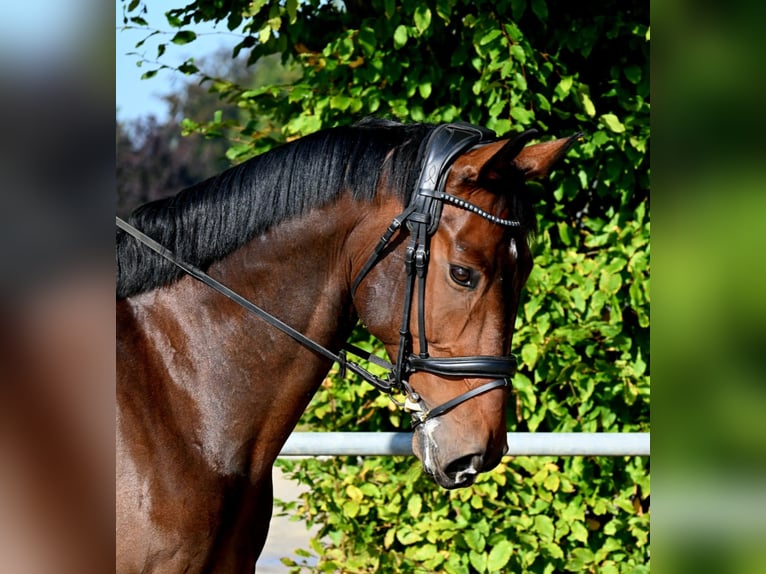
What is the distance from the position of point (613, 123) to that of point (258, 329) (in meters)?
1.98

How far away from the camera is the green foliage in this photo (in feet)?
12.0

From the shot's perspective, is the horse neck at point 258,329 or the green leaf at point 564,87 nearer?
the horse neck at point 258,329

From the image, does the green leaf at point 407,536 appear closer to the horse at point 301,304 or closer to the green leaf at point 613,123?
the horse at point 301,304

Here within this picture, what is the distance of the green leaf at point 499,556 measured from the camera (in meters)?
3.65

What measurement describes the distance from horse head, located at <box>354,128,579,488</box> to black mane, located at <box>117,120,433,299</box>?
0.18m

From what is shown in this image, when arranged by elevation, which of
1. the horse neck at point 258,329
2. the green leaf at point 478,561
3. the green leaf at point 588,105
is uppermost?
the green leaf at point 588,105

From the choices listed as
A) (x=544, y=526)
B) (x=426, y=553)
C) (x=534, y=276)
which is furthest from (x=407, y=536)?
(x=534, y=276)

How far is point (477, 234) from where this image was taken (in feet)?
7.23

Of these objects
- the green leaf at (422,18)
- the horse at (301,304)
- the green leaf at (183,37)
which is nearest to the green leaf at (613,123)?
the green leaf at (422,18)

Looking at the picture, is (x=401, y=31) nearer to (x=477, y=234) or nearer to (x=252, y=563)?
(x=477, y=234)
